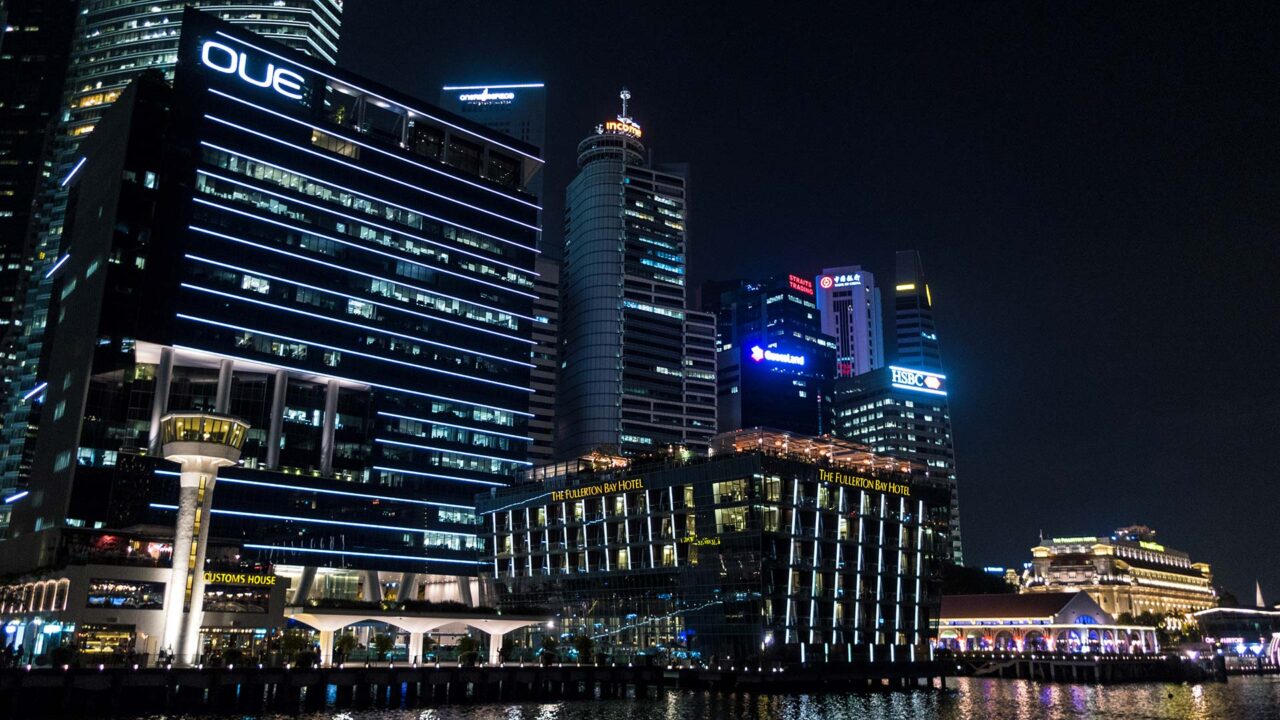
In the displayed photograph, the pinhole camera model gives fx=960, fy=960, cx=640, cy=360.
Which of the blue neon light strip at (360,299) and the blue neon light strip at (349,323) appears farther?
the blue neon light strip at (360,299)

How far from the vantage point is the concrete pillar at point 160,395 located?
485 ft

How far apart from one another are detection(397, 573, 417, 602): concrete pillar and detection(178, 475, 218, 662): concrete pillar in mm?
83790

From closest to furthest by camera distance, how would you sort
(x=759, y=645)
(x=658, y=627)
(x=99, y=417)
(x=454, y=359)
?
(x=759, y=645) < (x=658, y=627) < (x=99, y=417) < (x=454, y=359)

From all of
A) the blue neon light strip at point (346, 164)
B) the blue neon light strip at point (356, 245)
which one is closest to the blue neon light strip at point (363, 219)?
the blue neon light strip at point (356, 245)

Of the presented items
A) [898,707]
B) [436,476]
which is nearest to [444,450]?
[436,476]

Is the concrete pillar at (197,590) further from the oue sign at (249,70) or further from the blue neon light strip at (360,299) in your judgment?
the oue sign at (249,70)

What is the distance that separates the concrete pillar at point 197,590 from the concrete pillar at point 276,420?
7462 centimetres

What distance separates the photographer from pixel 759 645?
122 meters

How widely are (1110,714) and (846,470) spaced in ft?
169

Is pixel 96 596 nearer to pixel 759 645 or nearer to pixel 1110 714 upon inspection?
pixel 759 645

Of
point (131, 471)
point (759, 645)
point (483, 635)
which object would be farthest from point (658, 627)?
point (131, 471)

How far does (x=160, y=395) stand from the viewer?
148875 millimetres

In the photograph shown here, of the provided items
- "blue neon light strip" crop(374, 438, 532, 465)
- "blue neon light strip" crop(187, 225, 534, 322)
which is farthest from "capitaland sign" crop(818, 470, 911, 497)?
"blue neon light strip" crop(187, 225, 534, 322)

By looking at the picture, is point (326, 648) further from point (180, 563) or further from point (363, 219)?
point (363, 219)
